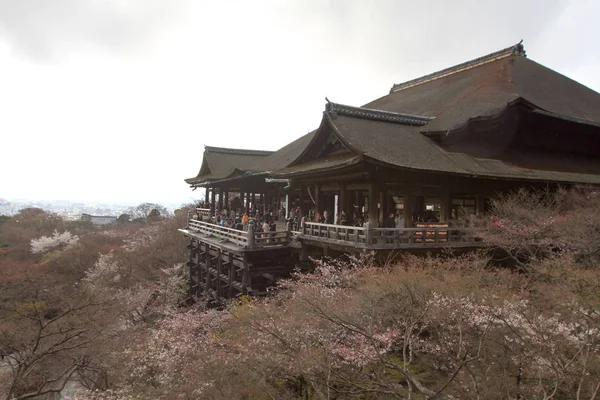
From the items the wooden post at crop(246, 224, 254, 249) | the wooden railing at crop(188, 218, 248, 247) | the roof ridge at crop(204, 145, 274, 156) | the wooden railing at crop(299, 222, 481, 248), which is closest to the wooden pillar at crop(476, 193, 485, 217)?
the wooden railing at crop(299, 222, 481, 248)

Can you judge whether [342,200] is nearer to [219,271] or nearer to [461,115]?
[461,115]

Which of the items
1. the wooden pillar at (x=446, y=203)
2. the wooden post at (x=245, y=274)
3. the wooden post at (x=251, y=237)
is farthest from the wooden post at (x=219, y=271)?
the wooden pillar at (x=446, y=203)

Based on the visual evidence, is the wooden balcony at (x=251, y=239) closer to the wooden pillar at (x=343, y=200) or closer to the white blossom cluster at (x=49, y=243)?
the wooden pillar at (x=343, y=200)

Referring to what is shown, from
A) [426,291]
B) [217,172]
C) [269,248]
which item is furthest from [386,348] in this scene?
[217,172]

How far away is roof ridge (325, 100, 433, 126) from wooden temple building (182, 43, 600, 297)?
4 cm

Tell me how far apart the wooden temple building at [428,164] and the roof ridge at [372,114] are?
44mm

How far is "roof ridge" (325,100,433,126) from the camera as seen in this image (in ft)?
45.8

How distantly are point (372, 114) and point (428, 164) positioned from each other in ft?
13.0

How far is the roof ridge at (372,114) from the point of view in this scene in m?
14.0

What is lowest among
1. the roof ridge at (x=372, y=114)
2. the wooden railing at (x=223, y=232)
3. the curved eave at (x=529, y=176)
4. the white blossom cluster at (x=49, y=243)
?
the white blossom cluster at (x=49, y=243)

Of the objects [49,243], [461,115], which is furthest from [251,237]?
[49,243]

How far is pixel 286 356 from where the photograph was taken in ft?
26.2

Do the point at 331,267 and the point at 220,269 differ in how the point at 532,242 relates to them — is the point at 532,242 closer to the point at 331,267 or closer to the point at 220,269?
the point at 331,267

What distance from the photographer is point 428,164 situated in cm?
1230
